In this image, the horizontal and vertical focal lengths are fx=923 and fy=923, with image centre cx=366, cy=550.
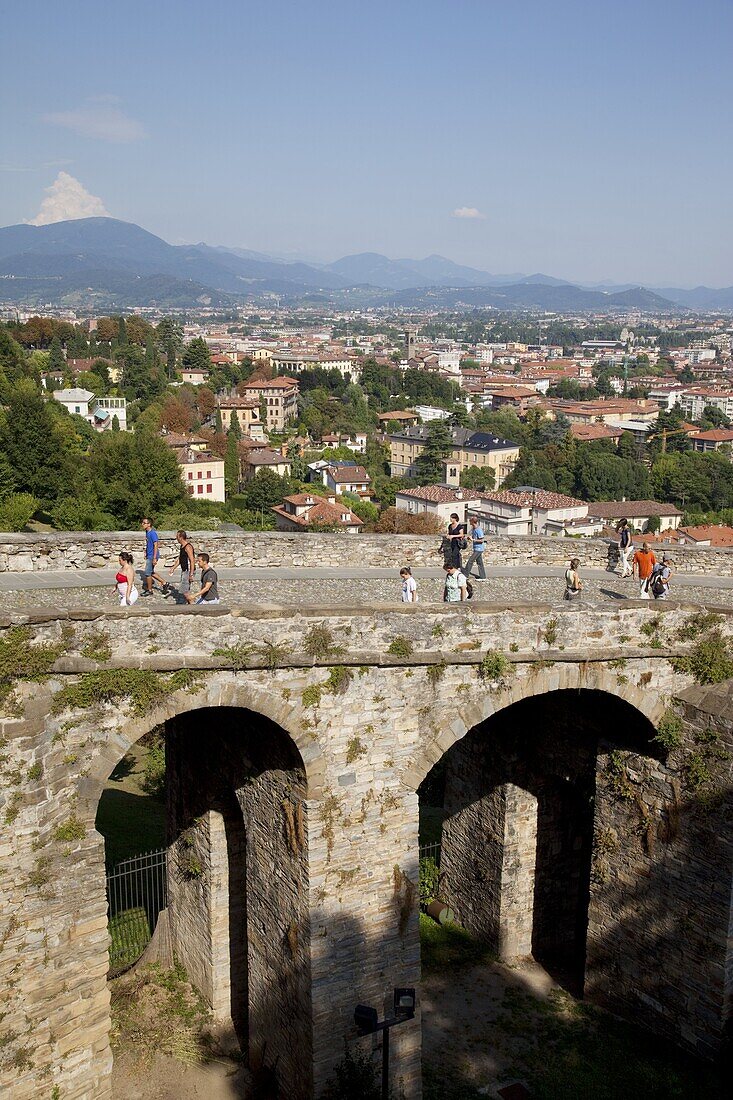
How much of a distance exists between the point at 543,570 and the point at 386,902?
8.24m

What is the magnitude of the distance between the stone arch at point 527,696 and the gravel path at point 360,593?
0.92 metres

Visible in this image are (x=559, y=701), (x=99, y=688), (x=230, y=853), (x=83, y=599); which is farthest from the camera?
(x=559, y=701)

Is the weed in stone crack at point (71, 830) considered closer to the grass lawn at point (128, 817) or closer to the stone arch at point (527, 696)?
the stone arch at point (527, 696)

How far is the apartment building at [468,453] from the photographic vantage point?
324 ft

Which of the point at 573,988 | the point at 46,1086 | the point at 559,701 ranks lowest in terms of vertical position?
the point at 573,988

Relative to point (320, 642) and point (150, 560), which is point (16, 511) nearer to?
point (150, 560)

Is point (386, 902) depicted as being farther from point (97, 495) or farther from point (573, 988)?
point (97, 495)

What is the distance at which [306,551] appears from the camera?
16359mm

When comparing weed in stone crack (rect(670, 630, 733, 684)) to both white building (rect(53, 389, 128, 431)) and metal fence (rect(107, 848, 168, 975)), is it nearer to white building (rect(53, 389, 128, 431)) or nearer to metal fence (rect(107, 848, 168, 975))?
metal fence (rect(107, 848, 168, 975))

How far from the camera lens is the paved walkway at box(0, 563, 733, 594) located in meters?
13.7

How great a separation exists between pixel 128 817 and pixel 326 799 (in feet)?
36.3

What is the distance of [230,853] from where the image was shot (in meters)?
13.4

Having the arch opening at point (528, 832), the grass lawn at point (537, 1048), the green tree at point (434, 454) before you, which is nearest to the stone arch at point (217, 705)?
the arch opening at point (528, 832)

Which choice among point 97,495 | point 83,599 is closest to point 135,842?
point 83,599
